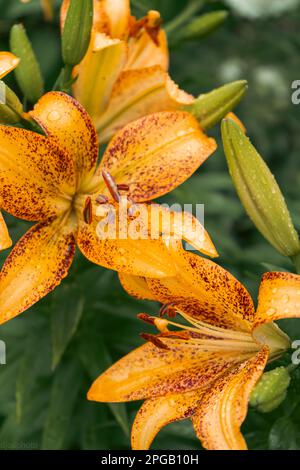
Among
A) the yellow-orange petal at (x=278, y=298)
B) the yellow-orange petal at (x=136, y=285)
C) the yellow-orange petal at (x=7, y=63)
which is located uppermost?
the yellow-orange petal at (x=7, y=63)

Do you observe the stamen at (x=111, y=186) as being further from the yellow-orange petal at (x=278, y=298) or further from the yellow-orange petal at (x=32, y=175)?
the yellow-orange petal at (x=278, y=298)

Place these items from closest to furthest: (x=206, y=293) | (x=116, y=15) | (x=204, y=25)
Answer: (x=206, y=293) → (x=116, y=15) → (x=204, y=25)

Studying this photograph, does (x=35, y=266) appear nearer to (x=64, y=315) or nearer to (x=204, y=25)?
(x=64, y=315)

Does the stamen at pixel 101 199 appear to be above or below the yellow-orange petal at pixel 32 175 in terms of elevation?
below

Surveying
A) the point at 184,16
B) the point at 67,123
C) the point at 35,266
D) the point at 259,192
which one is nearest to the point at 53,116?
the point at 67,123

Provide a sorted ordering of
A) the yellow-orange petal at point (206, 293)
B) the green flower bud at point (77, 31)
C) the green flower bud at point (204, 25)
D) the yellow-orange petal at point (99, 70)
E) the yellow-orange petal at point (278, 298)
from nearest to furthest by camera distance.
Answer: the yellow-orange petal at point (278, 298), the yellow-orange petal at point (206, 293), the green flower bud at point (77, 31), the yellow-orange petal at point (99, 70), the green flower bud at point (204, 25)

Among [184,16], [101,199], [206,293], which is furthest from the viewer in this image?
[184,16]

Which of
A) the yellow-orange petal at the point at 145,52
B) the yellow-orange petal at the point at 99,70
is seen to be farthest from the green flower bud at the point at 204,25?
the yellow-orange petal at the point at 99,70
